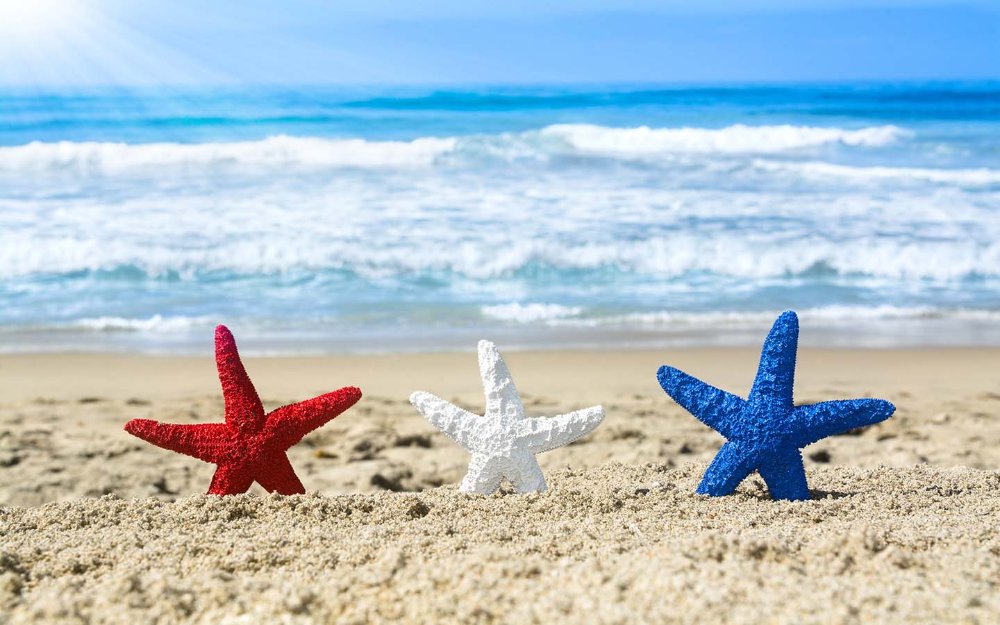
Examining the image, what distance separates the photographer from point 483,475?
4.34 meters

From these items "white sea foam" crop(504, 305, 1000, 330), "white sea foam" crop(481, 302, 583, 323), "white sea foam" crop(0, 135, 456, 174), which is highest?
"white sea foam" crop(0, 135, 456, 174)

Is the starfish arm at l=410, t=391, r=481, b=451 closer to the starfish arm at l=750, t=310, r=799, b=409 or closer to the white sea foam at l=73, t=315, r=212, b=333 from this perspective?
the starfish arm at l=750, t=310, r=799, b=409

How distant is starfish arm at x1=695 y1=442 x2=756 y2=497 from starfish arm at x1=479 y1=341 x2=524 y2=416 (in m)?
0.86

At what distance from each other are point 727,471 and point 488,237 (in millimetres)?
9535

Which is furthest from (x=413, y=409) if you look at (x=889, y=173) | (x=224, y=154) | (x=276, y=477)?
(x=224, y=154)

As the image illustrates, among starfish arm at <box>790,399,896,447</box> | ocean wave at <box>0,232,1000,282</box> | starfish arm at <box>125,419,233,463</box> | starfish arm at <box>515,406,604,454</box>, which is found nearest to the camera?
starfish arm at <box>790,399,896,447</box>

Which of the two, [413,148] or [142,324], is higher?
[413,148]

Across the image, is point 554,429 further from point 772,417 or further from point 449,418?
point 772,417

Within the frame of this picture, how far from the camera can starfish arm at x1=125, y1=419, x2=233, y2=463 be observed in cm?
439

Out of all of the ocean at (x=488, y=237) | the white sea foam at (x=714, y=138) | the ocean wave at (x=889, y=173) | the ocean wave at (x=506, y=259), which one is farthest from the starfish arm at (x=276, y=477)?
the white sea foam at (x=714, y=138)

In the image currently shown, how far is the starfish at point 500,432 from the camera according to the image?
432 centimetres

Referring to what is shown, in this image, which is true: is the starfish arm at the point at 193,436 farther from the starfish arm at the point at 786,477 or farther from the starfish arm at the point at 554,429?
the starfish arm at the point at 786,477

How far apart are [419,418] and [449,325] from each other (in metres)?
2.90

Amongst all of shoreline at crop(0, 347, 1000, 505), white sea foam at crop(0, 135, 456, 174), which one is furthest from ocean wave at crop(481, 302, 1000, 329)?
white sea foam at crop(0, 135, 456, 174)
